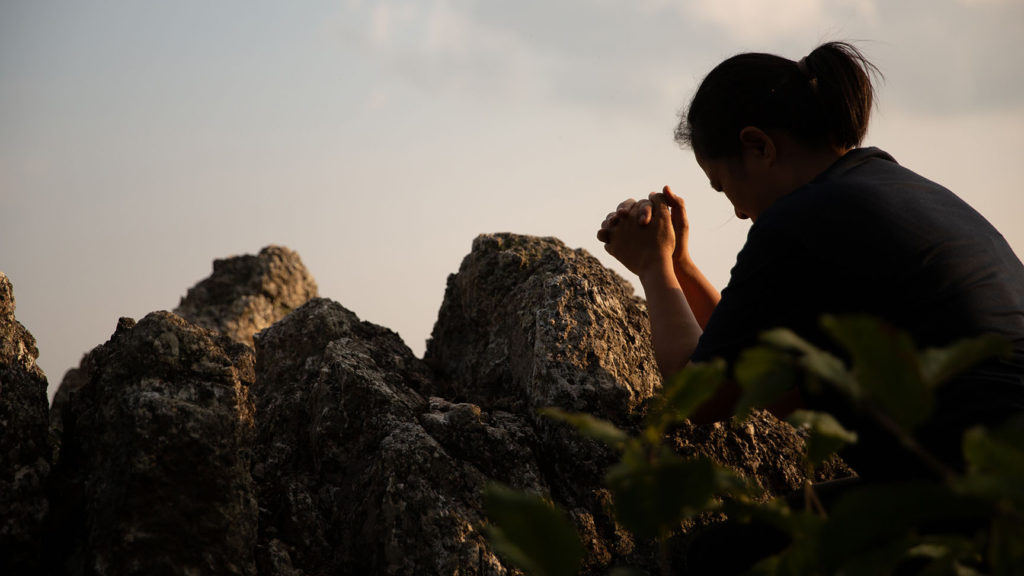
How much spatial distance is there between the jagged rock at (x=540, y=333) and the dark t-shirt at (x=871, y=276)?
0.84 metres

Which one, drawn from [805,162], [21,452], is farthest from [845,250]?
[21,452]

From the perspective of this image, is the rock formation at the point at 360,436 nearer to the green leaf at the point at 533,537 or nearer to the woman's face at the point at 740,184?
the woman's face at the point at 740,184

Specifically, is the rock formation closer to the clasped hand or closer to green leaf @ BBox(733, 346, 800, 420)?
the clasped hand

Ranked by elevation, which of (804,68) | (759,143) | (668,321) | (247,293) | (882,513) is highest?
(247,293)

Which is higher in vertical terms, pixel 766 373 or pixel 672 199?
pixel 672 199

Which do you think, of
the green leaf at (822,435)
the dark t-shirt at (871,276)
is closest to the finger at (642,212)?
Answer: the dark t-shirt at (871,276)

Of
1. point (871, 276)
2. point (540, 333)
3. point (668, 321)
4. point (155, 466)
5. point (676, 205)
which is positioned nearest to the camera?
point (871, 276)

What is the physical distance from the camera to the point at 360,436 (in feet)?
11.1

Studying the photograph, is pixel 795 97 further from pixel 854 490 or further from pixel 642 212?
pixel 854 490

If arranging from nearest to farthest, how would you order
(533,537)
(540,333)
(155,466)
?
(533,537) < (155,466) < (540,333)

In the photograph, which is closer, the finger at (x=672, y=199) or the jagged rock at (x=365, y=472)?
the jagged rock at (x=365, y=472)

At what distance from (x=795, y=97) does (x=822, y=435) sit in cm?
235

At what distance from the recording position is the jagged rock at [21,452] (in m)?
2.63

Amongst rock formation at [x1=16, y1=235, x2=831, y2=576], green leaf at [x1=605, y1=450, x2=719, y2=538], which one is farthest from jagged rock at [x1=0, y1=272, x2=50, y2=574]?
green leaf at [x1=605, y1=450, x2=719, y2=538]
